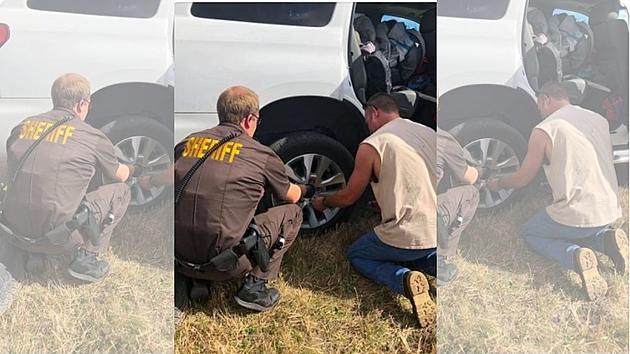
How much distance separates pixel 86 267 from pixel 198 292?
0.59m

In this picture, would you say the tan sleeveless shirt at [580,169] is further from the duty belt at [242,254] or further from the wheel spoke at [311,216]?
the duty belt at [242,254]

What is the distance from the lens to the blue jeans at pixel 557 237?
334 centimetres

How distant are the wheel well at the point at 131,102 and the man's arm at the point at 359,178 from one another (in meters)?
1.04

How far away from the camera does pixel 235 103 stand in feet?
11.1

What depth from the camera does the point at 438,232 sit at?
3.45 meters

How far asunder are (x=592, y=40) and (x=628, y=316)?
4.69 ft

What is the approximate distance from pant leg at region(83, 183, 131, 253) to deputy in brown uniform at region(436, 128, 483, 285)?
1642mm

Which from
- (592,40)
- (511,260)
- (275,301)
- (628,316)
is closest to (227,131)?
(275,301)

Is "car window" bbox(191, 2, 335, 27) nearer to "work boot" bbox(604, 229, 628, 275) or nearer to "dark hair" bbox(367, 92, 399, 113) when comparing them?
"dark hair" bbox(367, 92, 399, 113)

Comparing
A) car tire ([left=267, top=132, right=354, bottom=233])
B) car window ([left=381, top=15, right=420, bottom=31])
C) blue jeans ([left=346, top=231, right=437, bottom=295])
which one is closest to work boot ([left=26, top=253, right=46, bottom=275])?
car tire ([left=267, top=132, right=354, bottom=233])

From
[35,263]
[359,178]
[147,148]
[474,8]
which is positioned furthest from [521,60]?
[35,263]

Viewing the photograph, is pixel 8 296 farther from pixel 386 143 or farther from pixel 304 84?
pixel 386 143

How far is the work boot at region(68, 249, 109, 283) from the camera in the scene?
327 centimetres

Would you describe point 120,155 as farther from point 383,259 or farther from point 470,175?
point 470,175
